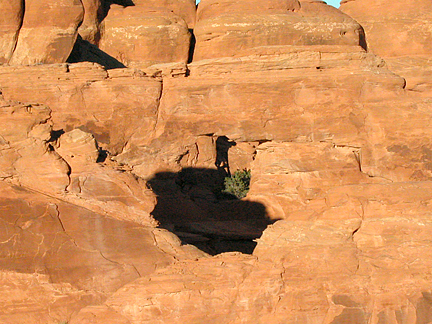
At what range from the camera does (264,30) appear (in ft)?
58.0

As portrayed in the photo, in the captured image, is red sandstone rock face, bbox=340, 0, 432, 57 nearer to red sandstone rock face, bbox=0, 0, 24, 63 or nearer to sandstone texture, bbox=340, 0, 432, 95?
sandstone texture, bbox=340, 0, 432, 95

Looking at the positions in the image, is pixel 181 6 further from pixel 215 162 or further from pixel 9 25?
pixel 215 162

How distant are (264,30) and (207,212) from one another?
464cm

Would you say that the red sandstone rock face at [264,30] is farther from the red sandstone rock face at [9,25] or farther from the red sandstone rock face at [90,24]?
the red sandstone rock face at [9,25]

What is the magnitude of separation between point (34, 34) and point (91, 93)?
233cm

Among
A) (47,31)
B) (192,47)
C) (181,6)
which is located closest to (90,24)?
(47,31)

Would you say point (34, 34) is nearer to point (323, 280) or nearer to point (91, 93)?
point (91, 93)

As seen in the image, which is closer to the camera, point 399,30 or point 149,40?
point 149,40

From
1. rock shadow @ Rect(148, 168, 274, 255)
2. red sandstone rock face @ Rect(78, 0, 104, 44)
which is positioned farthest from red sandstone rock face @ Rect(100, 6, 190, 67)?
rock shadow @ Rect(148, 168, 274, 255)

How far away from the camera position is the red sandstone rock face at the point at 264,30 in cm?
1762

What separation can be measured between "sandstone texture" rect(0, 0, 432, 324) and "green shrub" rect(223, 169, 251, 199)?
0.67 feet

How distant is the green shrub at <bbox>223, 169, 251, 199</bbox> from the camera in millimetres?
16797

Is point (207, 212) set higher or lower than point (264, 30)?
lower

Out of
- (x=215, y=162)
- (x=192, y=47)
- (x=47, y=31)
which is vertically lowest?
(x=215, y=162)
